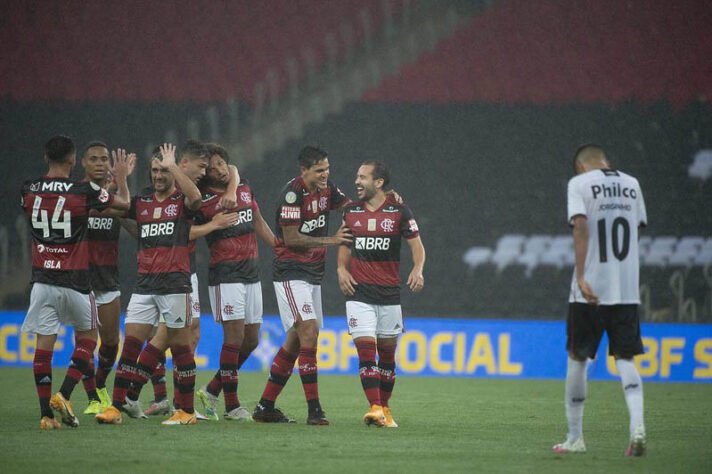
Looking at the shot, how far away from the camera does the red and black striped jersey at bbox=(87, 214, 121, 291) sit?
8594mm

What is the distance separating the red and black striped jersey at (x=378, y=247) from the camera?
26.6ft

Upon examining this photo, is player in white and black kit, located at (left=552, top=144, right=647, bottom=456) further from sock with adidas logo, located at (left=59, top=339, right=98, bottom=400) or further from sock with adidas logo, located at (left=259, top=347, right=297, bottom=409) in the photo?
sock with adidas logo, located at (left=59, top=339, right=98, bottom=400)

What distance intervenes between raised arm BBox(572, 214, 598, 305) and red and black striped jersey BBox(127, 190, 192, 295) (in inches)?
122

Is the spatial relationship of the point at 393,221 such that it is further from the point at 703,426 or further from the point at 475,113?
the point at 475,113

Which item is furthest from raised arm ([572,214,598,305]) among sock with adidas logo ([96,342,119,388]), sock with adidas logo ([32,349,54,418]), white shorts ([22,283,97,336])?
sock with adidas logo ([96,342,119,388])

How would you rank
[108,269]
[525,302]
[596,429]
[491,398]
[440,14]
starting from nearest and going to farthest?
[596,429], [108,269], [491,398], [525,302], [440,14]

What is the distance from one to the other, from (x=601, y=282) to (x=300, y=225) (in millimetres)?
2968

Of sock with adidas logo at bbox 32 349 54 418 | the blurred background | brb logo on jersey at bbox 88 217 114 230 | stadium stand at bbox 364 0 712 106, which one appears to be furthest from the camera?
stadium stand at bbox 364 0 712 106

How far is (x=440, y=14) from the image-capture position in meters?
18.2

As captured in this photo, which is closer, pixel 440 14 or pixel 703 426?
pixel 703 426

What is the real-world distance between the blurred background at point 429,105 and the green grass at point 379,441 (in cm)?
673

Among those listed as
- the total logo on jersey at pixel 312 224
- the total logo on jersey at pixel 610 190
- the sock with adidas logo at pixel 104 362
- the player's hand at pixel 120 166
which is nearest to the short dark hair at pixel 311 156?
the total logo on jersey at pixel 312 224

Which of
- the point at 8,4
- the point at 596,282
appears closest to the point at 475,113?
the point at 8,4

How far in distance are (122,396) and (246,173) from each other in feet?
33.0
